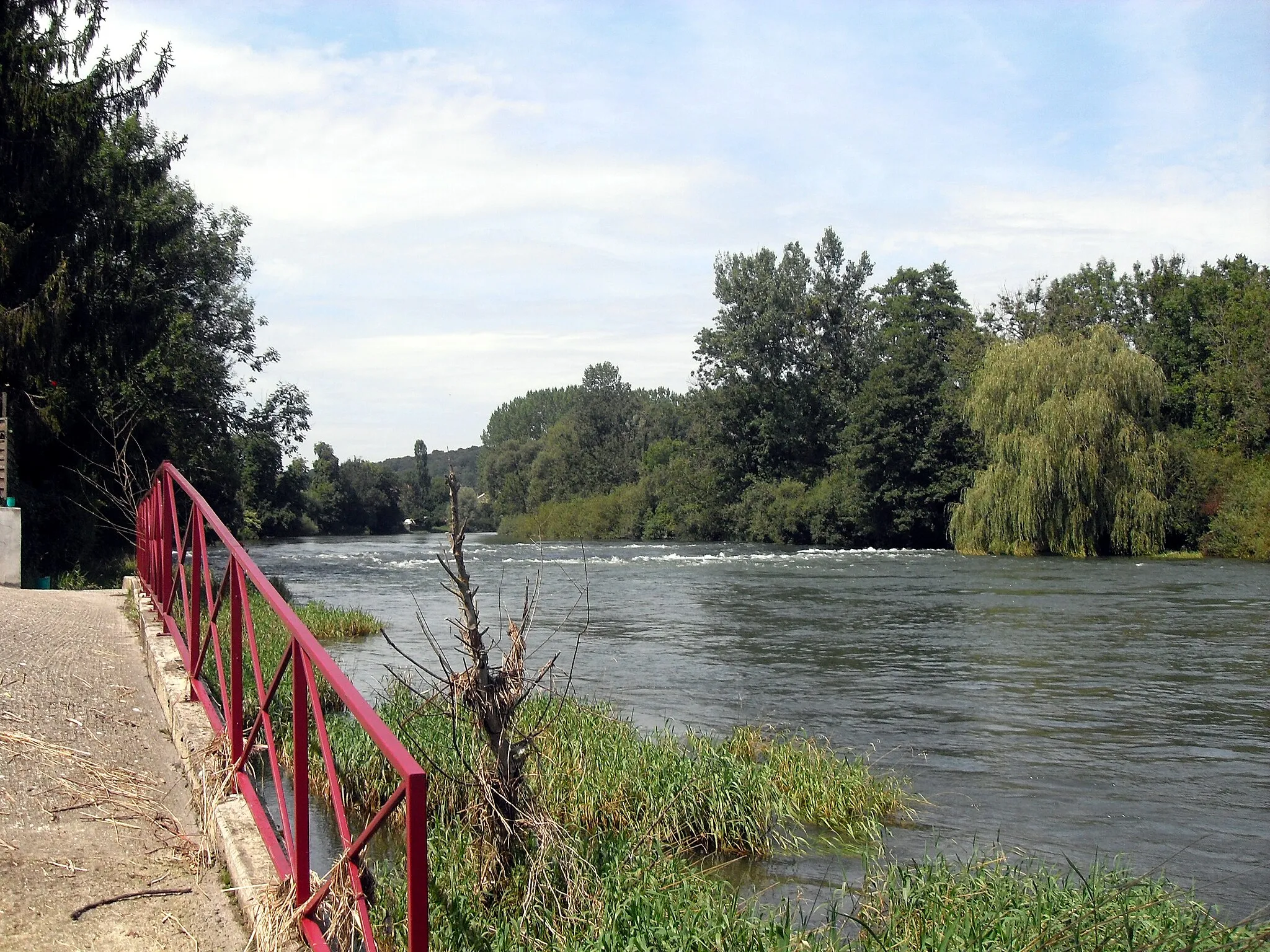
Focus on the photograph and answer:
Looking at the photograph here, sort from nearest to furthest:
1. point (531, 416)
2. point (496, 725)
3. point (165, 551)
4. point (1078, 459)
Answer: point (496, 725) < point (165, 551) < point (1078, 459) < point (531, 416)

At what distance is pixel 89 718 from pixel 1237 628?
713 inches

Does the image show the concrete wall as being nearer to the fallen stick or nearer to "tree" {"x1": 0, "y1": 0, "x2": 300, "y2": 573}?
"tree" {"x1": 0, "y1": 0, "x2": 300, "y2": 573}

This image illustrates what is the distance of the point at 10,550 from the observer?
13828 mm

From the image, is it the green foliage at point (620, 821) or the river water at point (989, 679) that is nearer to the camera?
the green foliage at point (620, 821)

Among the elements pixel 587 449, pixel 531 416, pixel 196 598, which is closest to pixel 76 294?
pixel 196 598

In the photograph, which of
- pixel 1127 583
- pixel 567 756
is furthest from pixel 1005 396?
pixel 567 756

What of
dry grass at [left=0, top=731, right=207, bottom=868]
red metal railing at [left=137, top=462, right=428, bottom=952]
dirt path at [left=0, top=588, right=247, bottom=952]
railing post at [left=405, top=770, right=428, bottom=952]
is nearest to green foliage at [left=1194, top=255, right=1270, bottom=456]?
red metal railing at [left=137, top=462, right=428, bottom=952]

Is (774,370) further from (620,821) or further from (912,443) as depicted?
(620,821)

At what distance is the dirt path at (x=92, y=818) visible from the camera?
4148mm

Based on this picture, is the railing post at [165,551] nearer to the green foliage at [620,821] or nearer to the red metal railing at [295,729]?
the red metal railing at [295,729]

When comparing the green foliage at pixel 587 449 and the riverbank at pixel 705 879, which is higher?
the green foliage at pixel 587 449

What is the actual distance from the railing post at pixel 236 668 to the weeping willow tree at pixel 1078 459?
33632mm

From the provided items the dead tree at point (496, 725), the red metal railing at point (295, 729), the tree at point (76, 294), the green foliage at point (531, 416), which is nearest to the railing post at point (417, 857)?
the red metal railing at point (295, 729)

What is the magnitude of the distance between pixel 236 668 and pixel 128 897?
1353 millimetres
